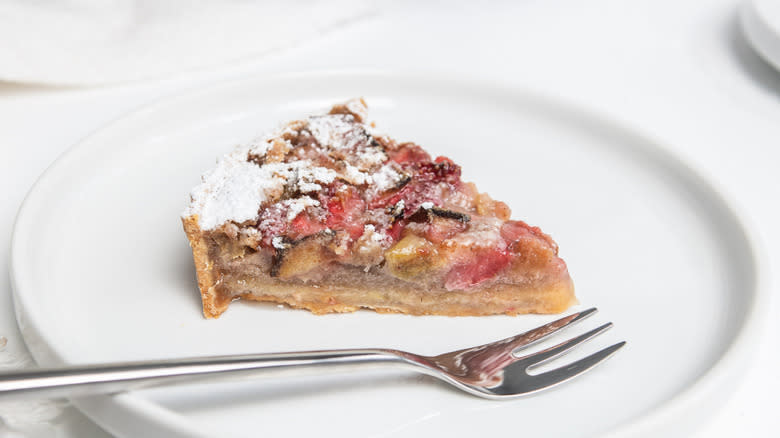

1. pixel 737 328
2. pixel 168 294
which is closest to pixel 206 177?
pixel 168 294

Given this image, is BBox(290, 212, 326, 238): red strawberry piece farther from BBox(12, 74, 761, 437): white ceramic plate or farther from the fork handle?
the fork handle

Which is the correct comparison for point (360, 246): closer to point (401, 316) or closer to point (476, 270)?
point (401, 316)

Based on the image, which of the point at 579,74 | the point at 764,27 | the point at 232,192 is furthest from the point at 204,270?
the point at 764,27

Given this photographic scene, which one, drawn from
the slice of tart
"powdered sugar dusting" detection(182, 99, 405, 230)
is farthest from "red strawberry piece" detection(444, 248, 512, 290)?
"powdered sugar dusting" detection(182, 99, 405, 230)

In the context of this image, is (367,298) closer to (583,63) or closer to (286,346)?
(286,346)

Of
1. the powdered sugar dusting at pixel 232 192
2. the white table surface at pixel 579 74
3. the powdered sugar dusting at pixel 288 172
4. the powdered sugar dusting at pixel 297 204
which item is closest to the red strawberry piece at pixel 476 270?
the powdered sugar dusting at pixel 288 172

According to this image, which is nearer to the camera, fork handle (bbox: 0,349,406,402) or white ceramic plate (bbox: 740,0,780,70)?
fork handle (bbox: 0,349,406,402)
